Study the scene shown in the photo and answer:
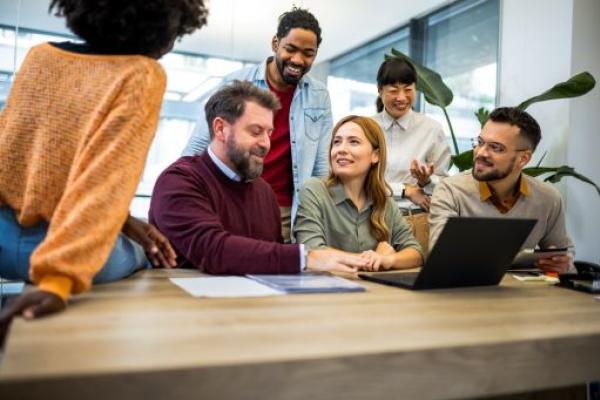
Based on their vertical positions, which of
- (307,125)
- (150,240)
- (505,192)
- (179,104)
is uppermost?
(179,104)

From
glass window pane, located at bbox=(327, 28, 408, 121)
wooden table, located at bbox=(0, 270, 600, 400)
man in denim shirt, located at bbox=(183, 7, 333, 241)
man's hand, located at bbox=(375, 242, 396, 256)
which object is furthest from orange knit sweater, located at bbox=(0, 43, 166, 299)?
glass window pane, located at bbox=(327, 28, 408, 121)

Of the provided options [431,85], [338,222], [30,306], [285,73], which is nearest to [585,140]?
[431,85]

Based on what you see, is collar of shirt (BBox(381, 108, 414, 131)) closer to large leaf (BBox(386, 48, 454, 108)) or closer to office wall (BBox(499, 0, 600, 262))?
large leaf (BBox(386, 48, 454, 108))

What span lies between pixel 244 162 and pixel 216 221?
331mm

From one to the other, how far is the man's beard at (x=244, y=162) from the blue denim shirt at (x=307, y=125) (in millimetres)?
590

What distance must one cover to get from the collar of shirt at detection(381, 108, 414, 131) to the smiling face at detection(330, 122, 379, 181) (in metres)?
0.67

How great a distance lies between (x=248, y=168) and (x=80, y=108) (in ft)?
2.74

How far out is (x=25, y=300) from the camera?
76 cm

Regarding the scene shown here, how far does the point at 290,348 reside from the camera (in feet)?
2.22

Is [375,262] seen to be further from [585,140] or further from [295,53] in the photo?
[585,140]

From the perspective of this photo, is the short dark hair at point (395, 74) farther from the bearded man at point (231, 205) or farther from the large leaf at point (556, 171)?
the bearded man at point (231, 205)

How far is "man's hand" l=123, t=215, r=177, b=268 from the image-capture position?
120cm

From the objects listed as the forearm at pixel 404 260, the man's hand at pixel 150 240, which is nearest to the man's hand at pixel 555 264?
the forearm at pixel 404 260

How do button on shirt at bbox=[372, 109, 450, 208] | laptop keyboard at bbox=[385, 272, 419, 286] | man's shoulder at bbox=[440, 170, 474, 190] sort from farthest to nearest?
button on shirt at bbox=[372, 109, 450, 208], man's shoulder at bbox=[440, 170, 474, 190], laptop keyboard at bbox=[385, 272, 419, 286]
